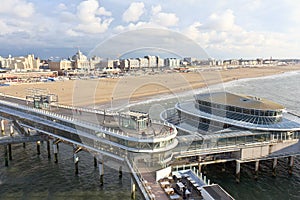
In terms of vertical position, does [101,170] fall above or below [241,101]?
below

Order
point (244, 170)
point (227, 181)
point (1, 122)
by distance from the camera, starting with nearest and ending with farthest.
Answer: point (227, 181) → point (244, 170) → point (1, 122)

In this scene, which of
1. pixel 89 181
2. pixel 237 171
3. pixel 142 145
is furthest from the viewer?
pixel 89 181

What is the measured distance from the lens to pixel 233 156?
3142cm

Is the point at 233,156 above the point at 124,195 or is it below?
above

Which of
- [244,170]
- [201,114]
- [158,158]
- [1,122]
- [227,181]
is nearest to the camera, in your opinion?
[158,158]

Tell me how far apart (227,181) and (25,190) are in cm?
2277

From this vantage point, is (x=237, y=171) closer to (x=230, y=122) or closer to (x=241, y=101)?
(x=230, y=122)

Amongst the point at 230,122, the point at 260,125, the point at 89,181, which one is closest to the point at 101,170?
the point at 89,181

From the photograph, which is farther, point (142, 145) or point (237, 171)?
point (237, 171)

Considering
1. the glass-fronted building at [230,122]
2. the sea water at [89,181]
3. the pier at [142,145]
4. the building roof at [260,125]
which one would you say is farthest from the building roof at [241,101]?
the sea water at [89,181]

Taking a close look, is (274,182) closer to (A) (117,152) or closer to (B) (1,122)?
(A) (117,152)

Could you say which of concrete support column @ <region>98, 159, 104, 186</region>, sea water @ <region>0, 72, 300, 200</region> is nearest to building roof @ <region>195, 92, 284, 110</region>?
sea water @ <region>0, 72, 300, 200</region>

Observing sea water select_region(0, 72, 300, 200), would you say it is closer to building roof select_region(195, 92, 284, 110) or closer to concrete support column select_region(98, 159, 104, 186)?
concrete support column select_region(98, 159, 104, 186)

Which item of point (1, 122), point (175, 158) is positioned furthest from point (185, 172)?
point (1, 122)
